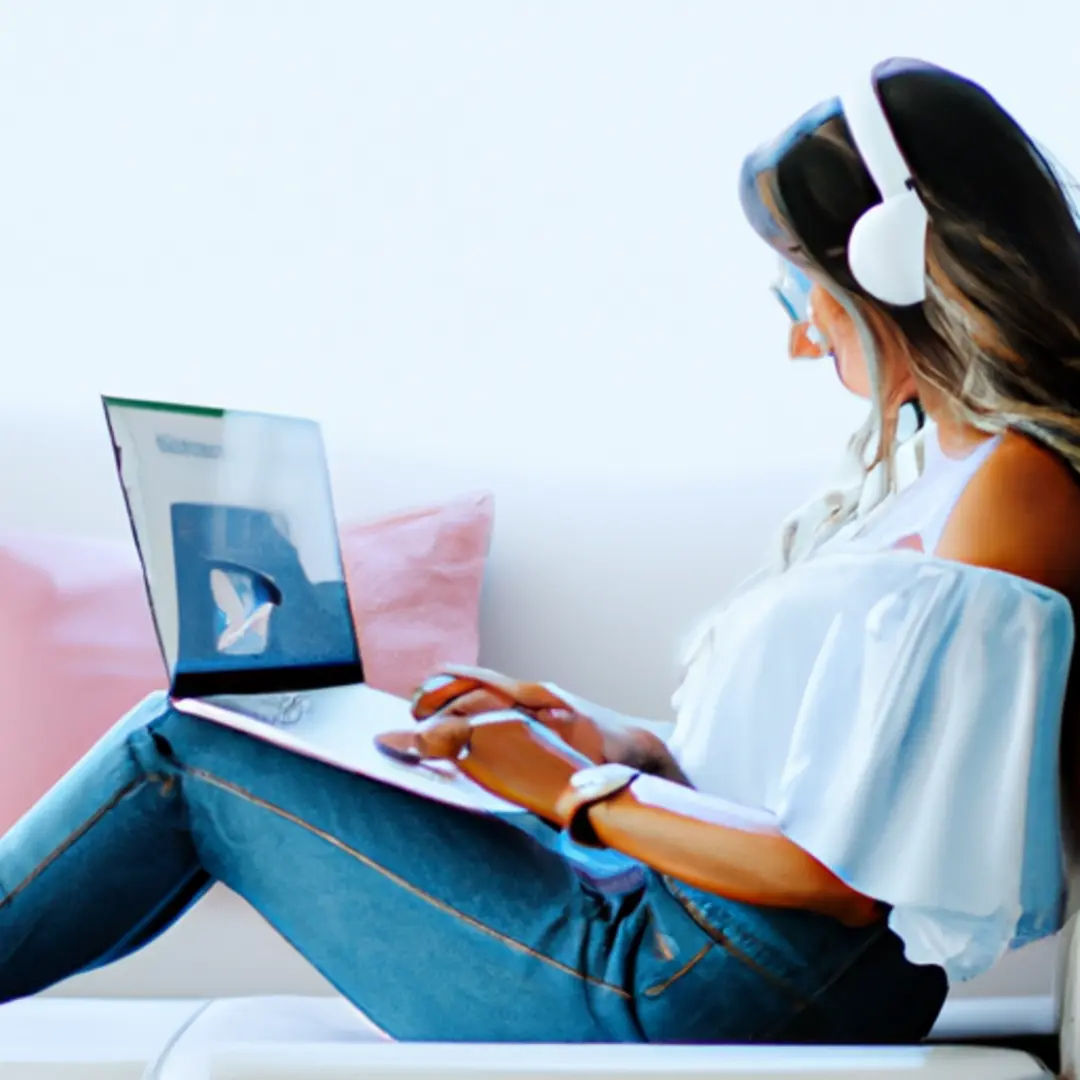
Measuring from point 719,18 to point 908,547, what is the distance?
30.4 inches

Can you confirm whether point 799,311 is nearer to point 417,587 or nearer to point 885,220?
point 885,220

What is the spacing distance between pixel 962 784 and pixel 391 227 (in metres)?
0.92

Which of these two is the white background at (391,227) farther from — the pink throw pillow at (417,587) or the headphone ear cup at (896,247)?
the headphone ear cup at (896,247)

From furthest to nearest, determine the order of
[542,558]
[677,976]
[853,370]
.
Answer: [542,558] < [853,370] < [677,976]

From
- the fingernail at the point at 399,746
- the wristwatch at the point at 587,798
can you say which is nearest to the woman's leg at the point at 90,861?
the fingernail at the point at 399,746

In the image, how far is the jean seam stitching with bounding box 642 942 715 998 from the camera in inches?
29.4

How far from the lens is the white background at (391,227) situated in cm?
135

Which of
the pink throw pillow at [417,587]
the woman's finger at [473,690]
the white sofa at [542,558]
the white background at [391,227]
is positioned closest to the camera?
the woman's finger at [473,690]

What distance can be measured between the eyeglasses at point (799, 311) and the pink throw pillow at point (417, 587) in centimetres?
40

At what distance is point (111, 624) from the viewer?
1174mm

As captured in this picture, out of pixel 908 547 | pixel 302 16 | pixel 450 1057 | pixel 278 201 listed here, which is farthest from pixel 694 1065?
pixel 302 16

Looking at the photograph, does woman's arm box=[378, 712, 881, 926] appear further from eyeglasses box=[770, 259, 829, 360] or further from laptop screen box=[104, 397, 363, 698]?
eyeglasses box=[770, 259, 829, 360]

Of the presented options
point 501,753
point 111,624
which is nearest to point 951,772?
point 501,753

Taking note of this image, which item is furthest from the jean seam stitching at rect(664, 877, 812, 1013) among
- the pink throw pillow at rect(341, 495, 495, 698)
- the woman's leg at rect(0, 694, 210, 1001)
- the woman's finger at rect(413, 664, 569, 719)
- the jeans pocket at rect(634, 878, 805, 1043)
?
the pink throw pillow at rect(341, 495, 495, 698)
